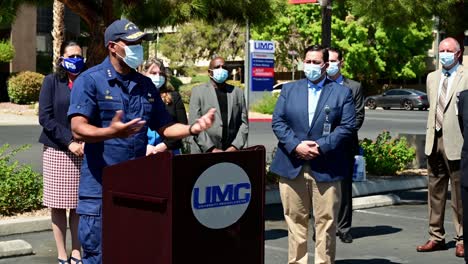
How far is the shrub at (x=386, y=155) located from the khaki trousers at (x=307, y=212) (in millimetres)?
7177

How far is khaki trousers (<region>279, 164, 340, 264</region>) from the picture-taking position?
678 cm

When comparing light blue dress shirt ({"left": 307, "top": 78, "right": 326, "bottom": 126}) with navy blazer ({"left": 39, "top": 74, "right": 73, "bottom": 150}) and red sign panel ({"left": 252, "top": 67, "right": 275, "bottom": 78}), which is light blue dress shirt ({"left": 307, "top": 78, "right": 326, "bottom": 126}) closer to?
navy blazer ({"left": 39, "top": 74, "right": 73, "bottom": 150})

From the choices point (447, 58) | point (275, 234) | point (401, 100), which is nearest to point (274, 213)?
point (275, 234)

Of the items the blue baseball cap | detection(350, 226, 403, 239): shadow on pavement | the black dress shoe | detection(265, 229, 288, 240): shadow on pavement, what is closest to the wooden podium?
the blue baseball cap

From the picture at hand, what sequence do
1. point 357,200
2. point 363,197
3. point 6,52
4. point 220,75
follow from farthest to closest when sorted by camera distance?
point 6,52 < point 363,197 < point 357,200 < point 220,75

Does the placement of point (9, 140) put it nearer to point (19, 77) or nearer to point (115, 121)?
point (19, 77)

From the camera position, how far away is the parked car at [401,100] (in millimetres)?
51375

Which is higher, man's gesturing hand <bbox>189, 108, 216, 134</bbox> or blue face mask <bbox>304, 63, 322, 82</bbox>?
blue face mask <bbox>304, 63, 322, 82</bbox>

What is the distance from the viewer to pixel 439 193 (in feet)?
28.2

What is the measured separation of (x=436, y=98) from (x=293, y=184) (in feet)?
7.77

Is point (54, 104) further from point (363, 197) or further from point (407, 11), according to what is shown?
point (407, 11)

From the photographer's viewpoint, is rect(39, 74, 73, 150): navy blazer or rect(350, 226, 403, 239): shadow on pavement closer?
rect(39, 74, 73, 150): navy blazer

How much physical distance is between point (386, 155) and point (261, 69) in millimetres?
3038

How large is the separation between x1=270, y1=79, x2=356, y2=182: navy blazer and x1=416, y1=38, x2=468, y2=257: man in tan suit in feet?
5.69
